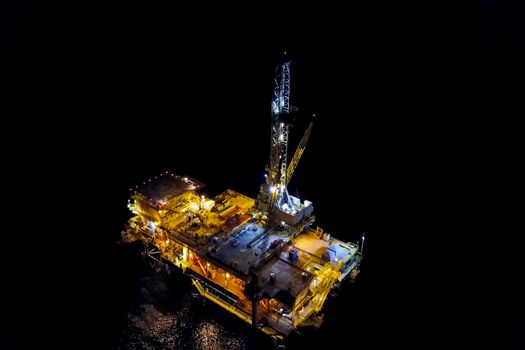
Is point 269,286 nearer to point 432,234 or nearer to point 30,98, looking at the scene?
point 432,234

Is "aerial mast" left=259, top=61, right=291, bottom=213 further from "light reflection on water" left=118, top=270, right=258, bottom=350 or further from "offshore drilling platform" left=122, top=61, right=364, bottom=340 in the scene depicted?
"light reflection on water" left=118, top=270, right=258, bottom=350

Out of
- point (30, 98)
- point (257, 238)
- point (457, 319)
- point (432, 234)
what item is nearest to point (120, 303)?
point (257, 238)

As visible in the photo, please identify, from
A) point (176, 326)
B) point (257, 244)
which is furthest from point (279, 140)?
point (176, 326)

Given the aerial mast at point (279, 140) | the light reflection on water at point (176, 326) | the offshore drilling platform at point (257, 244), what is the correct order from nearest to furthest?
the light reflection on water at point (176, 326) < the offshore drilling platform at point (257, 244) < the aerial mast at point (279, 140)

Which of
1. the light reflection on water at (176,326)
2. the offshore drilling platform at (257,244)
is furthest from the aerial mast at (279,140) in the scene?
A: the light reflection on water at (176,326)

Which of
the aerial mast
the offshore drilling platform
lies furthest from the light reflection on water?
the aerial mast

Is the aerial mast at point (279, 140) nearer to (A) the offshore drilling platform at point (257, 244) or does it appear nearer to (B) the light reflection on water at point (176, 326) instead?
(A) the offshore drilling platform at point (257, 244)

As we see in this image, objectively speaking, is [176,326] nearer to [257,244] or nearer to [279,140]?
[257,244]

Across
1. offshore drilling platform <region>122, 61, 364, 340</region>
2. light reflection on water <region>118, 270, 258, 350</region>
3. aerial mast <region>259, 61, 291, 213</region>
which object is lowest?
light reflection on water <region>118, 270, 258, 350</region>
